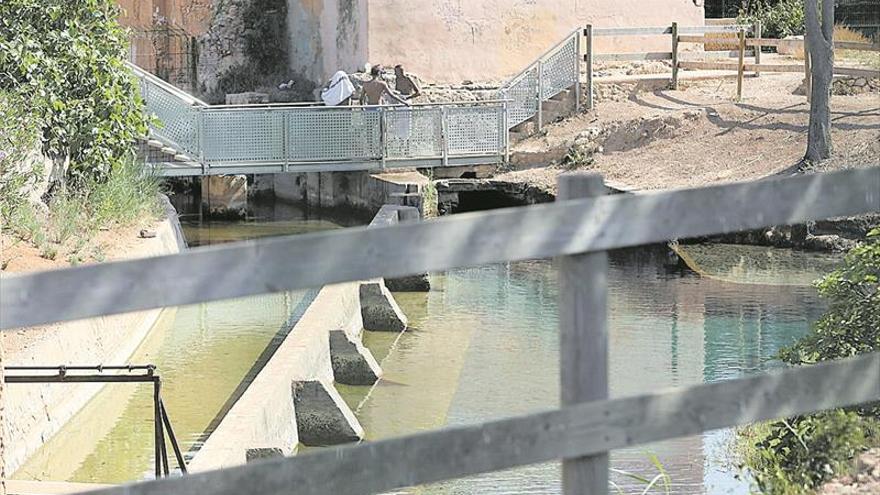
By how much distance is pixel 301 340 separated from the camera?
1306cm

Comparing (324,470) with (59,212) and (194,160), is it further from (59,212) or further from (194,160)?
(194,160)

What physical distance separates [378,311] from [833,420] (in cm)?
1055

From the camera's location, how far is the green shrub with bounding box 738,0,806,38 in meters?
33.6

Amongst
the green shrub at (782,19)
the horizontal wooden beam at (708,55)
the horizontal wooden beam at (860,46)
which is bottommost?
the horizontal wooden beam at (860,46)

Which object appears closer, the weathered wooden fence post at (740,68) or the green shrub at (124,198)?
the green shrub at (124,198)

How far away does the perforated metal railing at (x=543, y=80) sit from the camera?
2753cm

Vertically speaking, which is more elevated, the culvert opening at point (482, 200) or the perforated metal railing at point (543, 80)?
the perforated metal railing at point (543, 80)

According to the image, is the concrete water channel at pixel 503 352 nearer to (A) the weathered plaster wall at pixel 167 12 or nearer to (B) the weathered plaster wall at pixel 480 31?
(B) the weathered plaster wall at pixel 480 31

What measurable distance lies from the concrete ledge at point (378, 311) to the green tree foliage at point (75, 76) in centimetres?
377

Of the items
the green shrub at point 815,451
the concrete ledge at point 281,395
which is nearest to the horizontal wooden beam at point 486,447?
the green shrub at point 815,451

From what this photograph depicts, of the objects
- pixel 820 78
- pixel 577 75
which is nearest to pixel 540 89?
pixel 577 75

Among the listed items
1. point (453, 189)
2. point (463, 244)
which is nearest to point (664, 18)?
point (453, 189)

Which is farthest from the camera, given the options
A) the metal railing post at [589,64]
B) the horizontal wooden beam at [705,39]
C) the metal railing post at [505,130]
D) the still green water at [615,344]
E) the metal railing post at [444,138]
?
the horizontal wooden beam at [705,39]

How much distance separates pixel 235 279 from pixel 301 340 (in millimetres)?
9839
